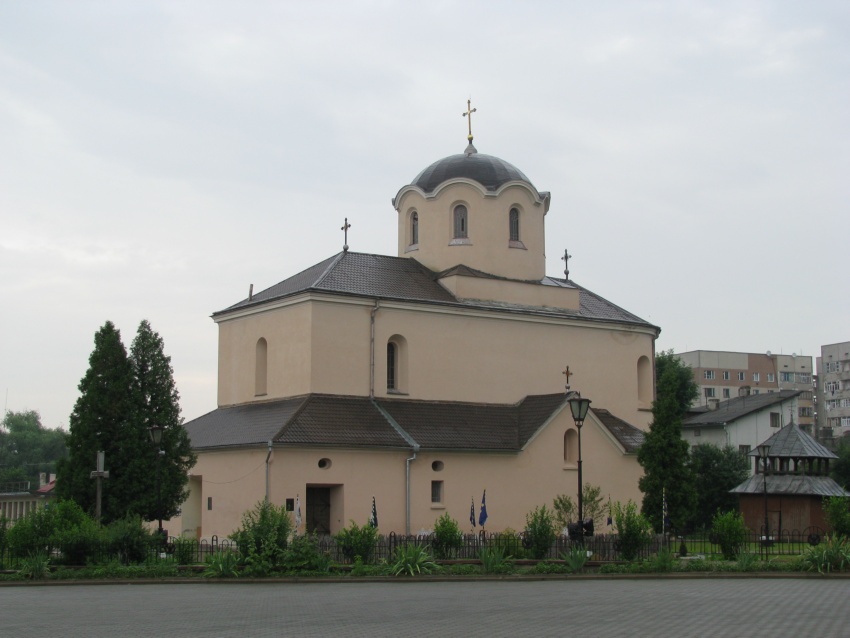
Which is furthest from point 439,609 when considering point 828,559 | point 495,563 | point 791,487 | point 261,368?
point 791,487

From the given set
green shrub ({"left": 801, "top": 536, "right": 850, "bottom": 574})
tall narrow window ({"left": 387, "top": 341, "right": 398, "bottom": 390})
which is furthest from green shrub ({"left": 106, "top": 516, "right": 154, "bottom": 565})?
green shrub ({"left": 801, "top": 536, "right": 850, "bottom": 574})

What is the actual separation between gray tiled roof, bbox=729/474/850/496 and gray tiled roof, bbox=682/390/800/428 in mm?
16495

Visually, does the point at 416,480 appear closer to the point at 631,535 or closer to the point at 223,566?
the point at 631,535

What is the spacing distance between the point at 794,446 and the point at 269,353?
24.1m

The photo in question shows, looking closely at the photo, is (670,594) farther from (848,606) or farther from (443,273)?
(443,273)

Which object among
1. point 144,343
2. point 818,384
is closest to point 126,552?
point 144,343

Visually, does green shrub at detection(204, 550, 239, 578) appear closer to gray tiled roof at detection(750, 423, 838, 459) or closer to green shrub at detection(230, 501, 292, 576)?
green shrub at detection(230, 501, 292, 576)

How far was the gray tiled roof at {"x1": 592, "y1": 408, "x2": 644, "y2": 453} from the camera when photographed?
3925 centimetres

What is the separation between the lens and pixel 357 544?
82.8ft

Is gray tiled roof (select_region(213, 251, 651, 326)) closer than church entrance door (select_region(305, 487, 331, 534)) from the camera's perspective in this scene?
No

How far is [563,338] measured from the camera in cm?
4150

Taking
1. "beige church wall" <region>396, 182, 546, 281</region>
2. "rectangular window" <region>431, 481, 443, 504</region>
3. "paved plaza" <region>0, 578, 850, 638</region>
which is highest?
"beige church wall" <region>396, 182, 546, 281</region>

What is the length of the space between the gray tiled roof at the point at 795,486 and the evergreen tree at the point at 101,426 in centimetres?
2780

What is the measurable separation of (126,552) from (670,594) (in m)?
13.1
